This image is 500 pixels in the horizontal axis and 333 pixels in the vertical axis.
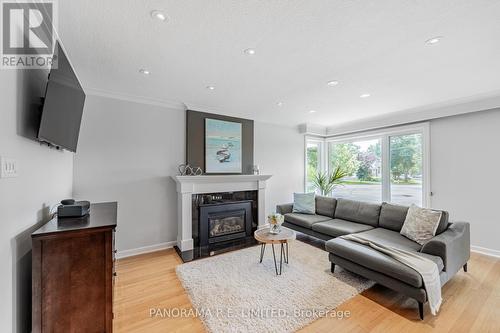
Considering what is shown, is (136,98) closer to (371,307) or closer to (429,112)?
(371,307)

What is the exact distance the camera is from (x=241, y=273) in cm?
276

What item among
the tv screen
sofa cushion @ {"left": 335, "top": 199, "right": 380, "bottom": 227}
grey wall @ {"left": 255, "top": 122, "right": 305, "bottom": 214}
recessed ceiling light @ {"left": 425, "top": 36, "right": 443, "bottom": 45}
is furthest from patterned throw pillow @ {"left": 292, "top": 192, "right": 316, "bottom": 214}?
the tv screen

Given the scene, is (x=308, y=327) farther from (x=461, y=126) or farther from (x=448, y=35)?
(x=461, y=126)

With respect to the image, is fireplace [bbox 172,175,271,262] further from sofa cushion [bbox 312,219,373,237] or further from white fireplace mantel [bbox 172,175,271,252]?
sofa cushion [bbox 312,219,373,237]

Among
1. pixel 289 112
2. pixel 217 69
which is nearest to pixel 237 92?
pixel 217 69

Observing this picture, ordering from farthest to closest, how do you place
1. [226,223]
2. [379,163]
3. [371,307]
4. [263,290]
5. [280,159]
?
1. [280,159]
2. [379,163]
3. [226,223]
4. [263,290]
5. [371,307]

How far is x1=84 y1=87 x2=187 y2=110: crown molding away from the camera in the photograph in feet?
10.2

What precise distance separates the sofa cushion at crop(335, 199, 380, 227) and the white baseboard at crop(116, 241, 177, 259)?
322 cm

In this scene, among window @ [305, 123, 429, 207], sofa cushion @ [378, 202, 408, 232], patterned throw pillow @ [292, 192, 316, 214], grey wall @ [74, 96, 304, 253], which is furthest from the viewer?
patterned throw pillow @ [292, 192, 316, 214]

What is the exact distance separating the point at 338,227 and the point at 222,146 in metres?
2.60

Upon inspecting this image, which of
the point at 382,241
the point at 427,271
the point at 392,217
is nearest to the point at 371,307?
the point at 427,271

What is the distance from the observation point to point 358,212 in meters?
3.83

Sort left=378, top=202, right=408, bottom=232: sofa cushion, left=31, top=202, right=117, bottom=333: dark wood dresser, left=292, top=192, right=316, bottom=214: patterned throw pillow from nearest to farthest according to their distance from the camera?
1. left=31, top=202, right=117, bottom=333: dark wood dresser
2. left=378, top=202, right=408, bottom=232: sofa cushion
3. left=292, top=192, right=316, bottom=214: patterned throw pillow

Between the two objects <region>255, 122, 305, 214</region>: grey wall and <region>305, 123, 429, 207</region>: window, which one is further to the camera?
<region>255, 122, 305, 214</region>: grey wall
